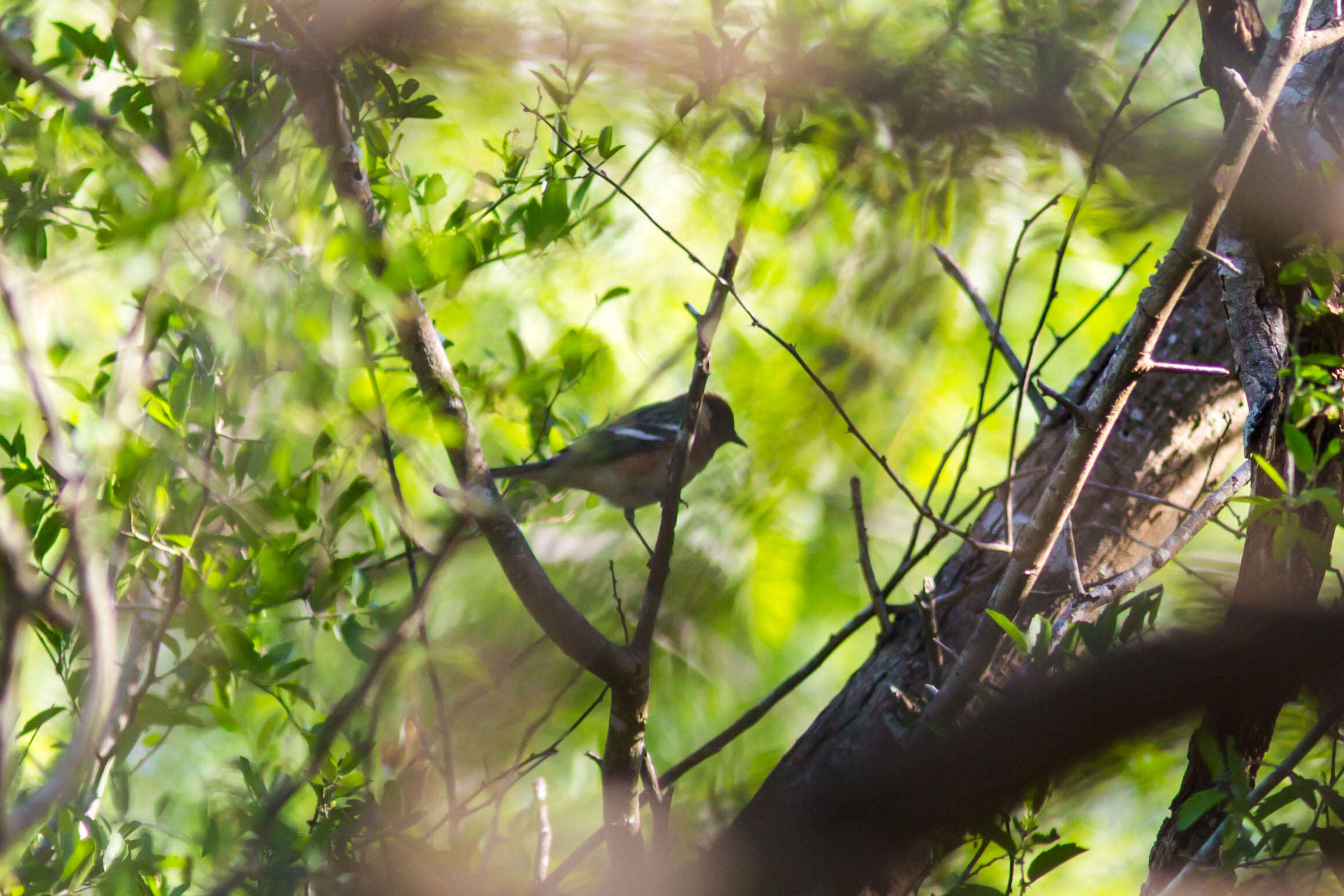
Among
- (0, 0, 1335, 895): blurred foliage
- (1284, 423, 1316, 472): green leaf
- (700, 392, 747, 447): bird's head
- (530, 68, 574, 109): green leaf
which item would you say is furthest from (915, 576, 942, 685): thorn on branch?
(700, 392, 747, 447): bird's head

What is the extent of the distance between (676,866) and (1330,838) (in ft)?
Answer: 5.02

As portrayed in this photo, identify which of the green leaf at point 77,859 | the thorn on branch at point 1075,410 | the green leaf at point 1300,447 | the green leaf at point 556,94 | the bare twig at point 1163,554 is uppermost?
the green leaf at point 556,94

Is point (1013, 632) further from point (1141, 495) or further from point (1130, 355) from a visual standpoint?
point (1141, 495)

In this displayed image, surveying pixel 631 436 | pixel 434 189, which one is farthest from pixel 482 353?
pixel 434 189

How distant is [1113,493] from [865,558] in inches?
42.9

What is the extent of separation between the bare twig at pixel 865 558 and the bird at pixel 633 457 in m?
0.55

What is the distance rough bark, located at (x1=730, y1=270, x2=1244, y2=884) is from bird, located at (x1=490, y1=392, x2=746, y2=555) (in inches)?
35.8

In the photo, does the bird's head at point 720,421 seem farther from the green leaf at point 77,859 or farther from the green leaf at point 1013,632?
the green leaf at point 77,859

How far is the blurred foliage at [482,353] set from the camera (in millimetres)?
2158

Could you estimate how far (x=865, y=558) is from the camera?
297cm

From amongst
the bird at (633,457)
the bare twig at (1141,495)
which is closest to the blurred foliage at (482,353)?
the bird at (633,457)

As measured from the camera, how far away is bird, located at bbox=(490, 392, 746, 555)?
128 inches

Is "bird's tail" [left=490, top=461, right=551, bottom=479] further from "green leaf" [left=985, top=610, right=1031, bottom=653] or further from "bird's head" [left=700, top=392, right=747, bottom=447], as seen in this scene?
"bird's head" [left=700, top=392, right=747, bottom=447]

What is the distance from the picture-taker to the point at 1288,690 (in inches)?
50.7
